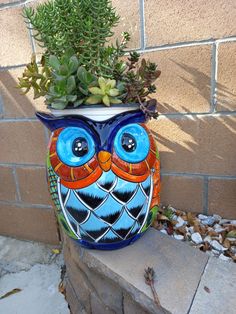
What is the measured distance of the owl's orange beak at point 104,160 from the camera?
0.84 metres

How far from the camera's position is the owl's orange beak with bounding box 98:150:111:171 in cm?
84

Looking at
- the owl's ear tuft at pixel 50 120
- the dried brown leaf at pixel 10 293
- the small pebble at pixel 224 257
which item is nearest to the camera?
the owl's ear tuft at pixel 50 120

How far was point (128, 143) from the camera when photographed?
0.86 metres

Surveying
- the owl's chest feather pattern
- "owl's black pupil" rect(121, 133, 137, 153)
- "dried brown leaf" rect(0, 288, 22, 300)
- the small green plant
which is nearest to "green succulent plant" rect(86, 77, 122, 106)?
the small green plant

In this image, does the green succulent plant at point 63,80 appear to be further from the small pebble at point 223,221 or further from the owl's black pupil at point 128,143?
the small pebble at point 223,221

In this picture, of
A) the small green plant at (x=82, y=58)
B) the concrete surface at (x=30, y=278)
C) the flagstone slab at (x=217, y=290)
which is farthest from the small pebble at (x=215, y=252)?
the concrete surface at (x=30, y=278)

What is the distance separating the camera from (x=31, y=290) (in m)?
1.45

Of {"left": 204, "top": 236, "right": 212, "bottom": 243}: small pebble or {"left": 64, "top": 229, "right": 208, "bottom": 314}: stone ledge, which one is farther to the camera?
{"left": 204, "top": 236, "right": 212, "bottom": 243}: small pebble

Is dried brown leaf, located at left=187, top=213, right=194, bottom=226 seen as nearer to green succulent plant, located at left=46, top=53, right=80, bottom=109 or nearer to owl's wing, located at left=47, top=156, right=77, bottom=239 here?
owl's wing, located at left=47, top=156, right=77, bottom=239

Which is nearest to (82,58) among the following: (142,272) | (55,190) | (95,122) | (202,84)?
(95,122)

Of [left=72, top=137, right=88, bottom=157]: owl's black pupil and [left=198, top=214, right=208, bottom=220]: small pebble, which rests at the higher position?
[left=72, top=137, right=88, bottom=157]: owl's black pupil

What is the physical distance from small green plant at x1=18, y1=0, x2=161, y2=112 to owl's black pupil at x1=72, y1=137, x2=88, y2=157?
10 cm

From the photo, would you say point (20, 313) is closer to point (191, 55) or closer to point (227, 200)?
point (227, 200)

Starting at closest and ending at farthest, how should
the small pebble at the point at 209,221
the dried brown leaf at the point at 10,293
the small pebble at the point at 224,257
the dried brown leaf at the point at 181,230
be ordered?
the small pebble at the point at 224,257 < the dried brown leaf at the point at 181,230 < the small pebble at the point at 209,221 < the dried brown leaf at the point at 10,293
